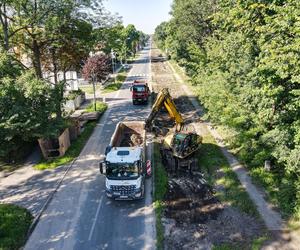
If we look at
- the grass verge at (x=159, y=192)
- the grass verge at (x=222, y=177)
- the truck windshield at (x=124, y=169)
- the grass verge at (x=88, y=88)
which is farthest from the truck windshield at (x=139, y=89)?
the truck windshield at (x=124, y=169)

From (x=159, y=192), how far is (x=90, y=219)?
13.4 ft

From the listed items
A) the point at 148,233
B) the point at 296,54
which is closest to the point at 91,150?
the point at 148,233

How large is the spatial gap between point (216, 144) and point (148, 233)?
38.7ft

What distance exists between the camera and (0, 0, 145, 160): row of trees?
2067 centimetres

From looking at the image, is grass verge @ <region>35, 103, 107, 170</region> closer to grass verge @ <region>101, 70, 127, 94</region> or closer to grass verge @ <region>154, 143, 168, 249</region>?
grass verge @ <region>154, 143, 168, 249</region>

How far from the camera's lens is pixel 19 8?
85.0 feet

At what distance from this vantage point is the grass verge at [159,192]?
46.6ft

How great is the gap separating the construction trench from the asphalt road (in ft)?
3.26

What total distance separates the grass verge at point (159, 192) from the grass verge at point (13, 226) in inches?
236

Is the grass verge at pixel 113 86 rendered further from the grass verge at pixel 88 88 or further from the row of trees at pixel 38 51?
the row of trees at pixel 38 51

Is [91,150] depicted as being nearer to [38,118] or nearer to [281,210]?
[38,118]

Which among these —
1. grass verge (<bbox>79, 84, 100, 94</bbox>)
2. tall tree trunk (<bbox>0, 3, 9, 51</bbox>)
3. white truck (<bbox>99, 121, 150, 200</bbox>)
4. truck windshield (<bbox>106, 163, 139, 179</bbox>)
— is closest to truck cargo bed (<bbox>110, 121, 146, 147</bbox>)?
white truck (<bbox>99, 121, 150, 200</bbox>)

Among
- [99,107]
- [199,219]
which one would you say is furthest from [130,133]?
[99,107]

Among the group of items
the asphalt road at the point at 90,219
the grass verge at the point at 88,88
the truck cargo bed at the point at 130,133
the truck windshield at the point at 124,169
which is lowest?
the asphalt road at the point at 90,219
